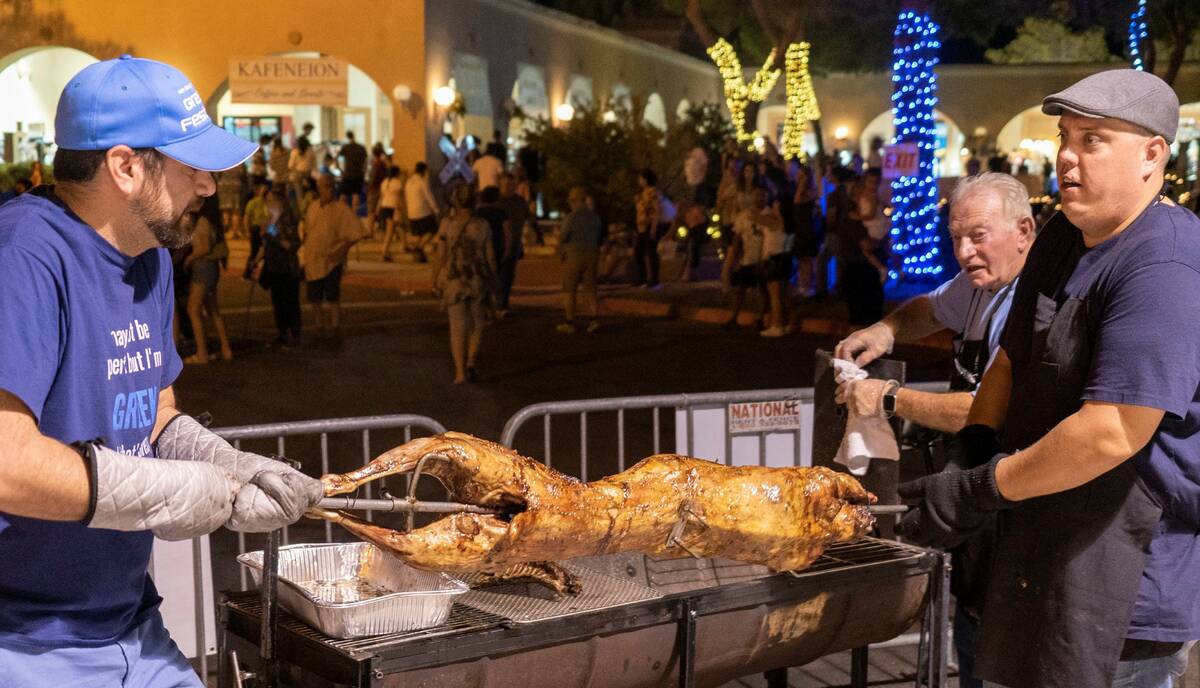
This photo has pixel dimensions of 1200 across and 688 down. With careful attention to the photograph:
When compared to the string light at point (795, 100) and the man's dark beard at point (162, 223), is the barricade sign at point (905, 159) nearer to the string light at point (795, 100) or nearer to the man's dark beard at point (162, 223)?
the string light at point (795, 100)

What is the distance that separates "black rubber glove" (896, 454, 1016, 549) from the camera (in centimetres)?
372

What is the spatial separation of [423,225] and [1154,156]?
78.1 ft

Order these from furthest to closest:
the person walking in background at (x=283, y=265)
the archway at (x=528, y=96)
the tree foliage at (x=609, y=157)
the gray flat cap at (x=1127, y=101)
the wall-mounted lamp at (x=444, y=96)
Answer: the archway at (x=528, y=96) → the wall-mounted lamp at (x=444, y=96) → the tree foliage at (x=609, y=157) → the person walking in background at (x=283, y=265) → the gray flat cap at (x=1127, y=101)

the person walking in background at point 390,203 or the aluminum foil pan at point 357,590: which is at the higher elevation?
the person walking in background at point 390,203

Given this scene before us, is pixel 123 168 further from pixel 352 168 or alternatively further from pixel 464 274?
pixel 352 168

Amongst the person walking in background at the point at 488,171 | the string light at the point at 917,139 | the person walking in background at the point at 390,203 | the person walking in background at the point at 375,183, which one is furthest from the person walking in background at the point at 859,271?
the person walking in background at the point at 375,183

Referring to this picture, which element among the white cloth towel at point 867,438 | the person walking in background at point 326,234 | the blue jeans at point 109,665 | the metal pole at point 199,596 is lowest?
the metal pole at point 199,596

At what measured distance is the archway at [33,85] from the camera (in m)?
35.2

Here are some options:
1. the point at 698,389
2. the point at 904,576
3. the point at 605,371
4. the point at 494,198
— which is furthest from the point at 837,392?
the point at 494,198

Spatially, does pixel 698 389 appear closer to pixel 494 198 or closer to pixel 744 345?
pixel 744 345

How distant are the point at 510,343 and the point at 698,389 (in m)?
3.81

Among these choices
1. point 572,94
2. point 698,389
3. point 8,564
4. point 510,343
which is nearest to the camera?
point 8,564

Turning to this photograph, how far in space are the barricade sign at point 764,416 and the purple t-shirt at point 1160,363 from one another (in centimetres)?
277

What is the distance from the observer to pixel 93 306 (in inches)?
116
